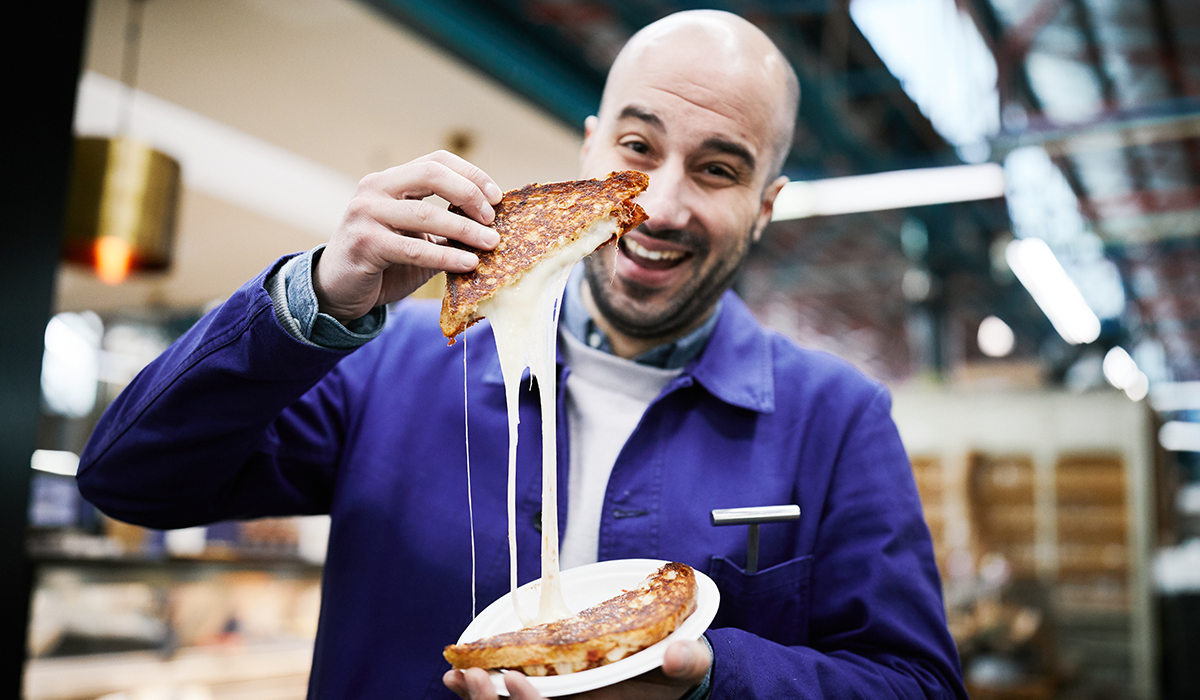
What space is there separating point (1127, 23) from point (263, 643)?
7.89m

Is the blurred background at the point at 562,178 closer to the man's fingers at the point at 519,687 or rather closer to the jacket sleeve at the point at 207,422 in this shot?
the jacket sleeve at the point at 207,422

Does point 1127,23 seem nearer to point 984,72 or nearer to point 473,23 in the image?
point 984,72

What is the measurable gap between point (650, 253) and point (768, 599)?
59 centimetres

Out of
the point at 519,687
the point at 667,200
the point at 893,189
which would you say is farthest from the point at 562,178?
the point at 519,687

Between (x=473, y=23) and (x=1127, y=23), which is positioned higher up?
(x=1127, y=23)

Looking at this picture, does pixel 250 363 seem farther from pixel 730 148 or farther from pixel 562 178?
pixel 562 178

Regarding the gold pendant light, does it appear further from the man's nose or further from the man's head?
the man's nose

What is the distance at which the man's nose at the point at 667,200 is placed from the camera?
1.47m

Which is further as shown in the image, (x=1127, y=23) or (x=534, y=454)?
(x=1127, y=23)

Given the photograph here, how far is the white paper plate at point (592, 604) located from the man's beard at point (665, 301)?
450 millimetres

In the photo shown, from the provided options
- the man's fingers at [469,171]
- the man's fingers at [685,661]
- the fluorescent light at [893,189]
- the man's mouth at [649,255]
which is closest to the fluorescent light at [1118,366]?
the fluorescent light at [893,189]

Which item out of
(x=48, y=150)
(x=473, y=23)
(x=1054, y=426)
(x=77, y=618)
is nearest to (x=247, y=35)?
(x=473, y=23)

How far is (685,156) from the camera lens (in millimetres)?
1481

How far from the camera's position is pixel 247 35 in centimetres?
470
